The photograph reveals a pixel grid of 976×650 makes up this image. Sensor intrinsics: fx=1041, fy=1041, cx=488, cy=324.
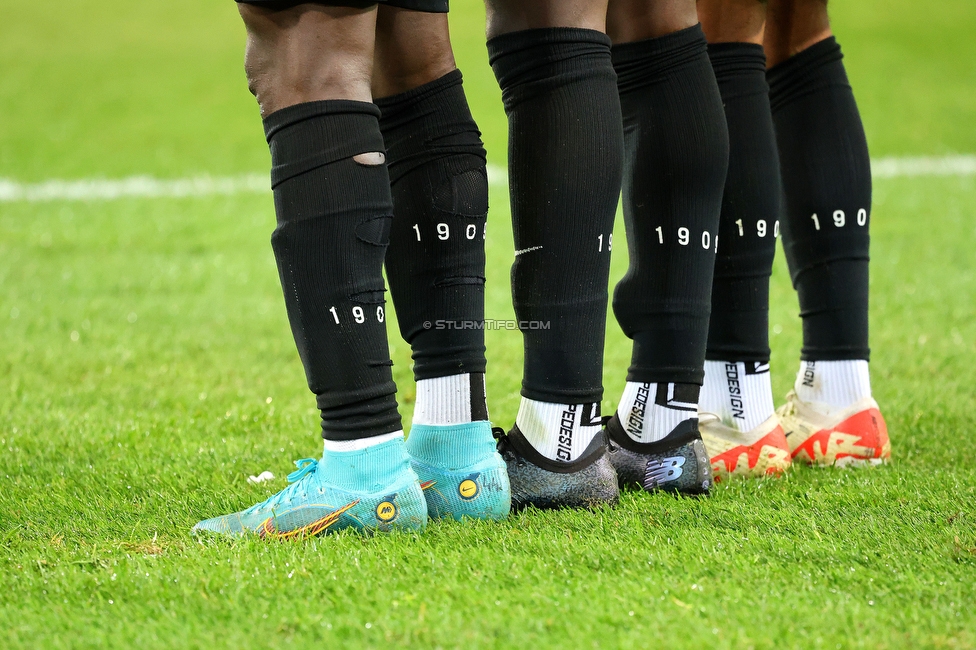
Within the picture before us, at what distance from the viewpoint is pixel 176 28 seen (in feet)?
49.2

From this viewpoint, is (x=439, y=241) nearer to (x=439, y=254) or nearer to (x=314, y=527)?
(x=439, y=254)

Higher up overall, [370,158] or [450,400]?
[370,158]

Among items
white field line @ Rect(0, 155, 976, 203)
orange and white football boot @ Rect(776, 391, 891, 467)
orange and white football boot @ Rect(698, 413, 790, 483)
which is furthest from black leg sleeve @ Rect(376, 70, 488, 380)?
white field line @ Rect(0, 155, 976, 203)

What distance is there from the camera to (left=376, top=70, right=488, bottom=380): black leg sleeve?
1.56m

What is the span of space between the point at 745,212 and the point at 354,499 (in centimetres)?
91

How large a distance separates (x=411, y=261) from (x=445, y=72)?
29 centimetres

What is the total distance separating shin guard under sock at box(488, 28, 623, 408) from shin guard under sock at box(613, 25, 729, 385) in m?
0.18

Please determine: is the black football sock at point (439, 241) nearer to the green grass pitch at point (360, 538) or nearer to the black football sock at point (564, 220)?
the black football sock at point (564, 220)

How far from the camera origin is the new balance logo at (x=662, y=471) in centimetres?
168

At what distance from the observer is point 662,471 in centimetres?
169

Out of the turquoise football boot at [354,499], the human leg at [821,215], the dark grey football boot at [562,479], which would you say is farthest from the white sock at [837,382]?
the turquoise football boot at [354,499]

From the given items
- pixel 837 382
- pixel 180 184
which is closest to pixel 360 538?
pixel 837 382

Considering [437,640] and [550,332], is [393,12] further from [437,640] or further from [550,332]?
[437,640]

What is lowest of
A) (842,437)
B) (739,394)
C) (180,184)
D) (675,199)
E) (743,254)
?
(842,437)
